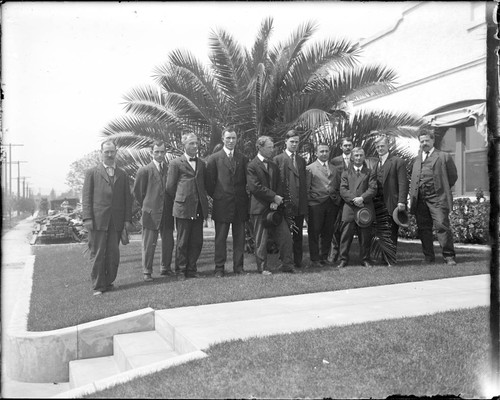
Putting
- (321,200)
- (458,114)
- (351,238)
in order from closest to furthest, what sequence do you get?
(351,238) → (321,200) → (458,114)

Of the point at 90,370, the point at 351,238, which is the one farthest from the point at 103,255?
the point at 351,238

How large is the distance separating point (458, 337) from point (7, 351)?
4.29m

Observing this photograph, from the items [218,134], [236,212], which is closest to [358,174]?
[236,212]

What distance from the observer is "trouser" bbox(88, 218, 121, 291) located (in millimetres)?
6832

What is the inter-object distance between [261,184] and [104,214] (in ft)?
7.58

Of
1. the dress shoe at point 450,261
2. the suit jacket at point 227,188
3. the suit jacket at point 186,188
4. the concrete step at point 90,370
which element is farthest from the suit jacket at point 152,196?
the dress shoe at point 450,261

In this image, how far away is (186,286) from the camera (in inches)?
271

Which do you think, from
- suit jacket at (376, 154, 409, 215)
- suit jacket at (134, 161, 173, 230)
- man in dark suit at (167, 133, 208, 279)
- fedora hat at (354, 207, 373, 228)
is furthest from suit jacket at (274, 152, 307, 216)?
suit jacket at (134, 161, 173, 230)

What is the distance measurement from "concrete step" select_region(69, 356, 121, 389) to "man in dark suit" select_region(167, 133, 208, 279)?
8.17 feet

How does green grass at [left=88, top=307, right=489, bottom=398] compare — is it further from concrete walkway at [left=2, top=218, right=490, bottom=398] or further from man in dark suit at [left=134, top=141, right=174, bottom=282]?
man in dark suit at [left=134, top=141, right=174, bottom=282]

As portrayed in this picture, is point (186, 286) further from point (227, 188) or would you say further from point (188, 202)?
point (227, 188)

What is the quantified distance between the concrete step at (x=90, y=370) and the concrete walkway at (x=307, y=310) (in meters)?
0.19

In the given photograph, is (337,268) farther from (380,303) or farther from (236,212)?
(380,303)

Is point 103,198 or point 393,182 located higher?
point 393,182
